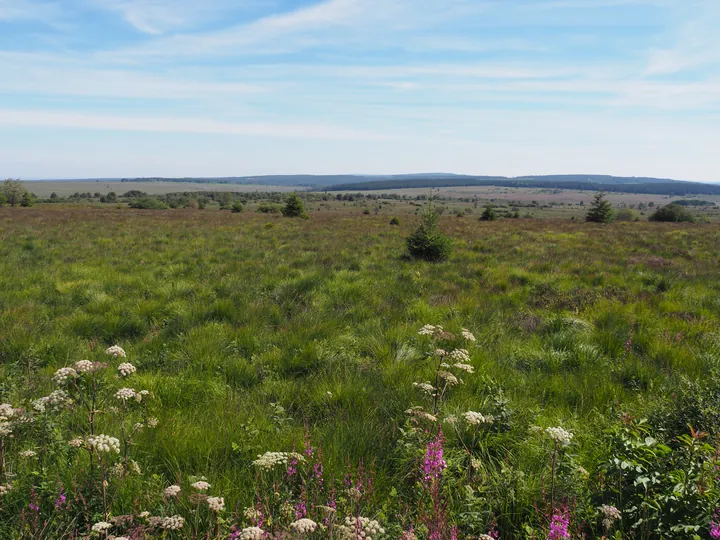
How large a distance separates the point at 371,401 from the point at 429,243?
1029 centimetres

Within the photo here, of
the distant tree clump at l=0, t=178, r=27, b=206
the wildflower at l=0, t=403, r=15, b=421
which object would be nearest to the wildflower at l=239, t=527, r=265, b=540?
the wildflower at l=0, t=403, r=15, b=421

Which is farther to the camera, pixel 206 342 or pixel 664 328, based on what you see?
pixel 664 328

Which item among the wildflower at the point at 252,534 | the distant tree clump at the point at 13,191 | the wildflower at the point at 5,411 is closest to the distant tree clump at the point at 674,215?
the wildflower at the point at 252,534

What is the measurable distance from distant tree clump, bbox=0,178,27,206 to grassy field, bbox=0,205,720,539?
245 feet

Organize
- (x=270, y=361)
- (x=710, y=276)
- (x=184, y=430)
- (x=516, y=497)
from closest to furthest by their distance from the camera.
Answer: (x=516, y=497), (x=184, y=430), (x=270, y=361), (x=710, y=276)

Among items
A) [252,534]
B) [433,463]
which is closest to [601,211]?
[433,463]

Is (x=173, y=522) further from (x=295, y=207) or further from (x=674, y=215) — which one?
(x=674, y=215)

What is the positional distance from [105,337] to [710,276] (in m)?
15.2

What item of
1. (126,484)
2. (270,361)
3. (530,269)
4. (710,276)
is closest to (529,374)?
(270,361)

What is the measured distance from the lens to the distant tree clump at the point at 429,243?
13.9m

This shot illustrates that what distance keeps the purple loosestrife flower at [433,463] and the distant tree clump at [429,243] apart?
11.5m

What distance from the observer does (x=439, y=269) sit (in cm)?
1222

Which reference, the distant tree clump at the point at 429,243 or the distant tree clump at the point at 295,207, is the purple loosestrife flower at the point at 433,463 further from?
the distant tree clump at the point at 295,207

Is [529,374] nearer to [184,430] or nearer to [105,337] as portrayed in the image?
[184,430]
